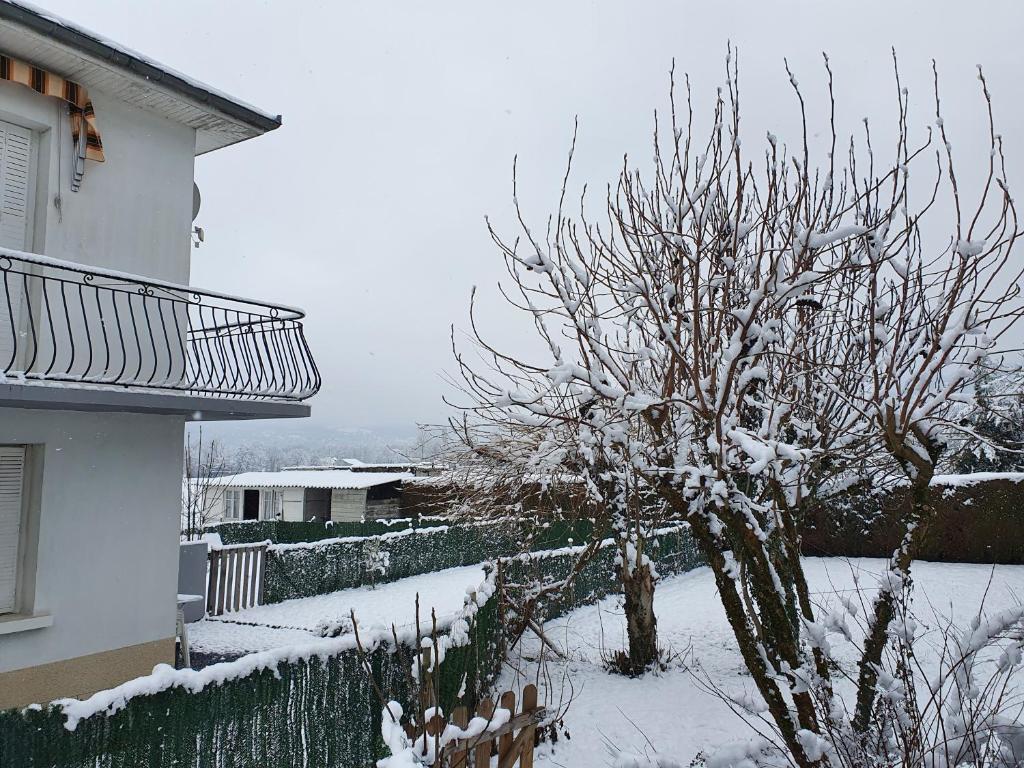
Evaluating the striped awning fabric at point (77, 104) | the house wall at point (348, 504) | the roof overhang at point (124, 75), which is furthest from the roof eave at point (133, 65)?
the house wall at point (348, 504)

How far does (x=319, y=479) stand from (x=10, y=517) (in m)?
28.7

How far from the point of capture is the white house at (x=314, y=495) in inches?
1308

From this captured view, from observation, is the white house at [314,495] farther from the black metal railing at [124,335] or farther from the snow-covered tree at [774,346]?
the snow-covered tree at [774,346]

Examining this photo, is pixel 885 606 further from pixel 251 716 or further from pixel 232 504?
pixel 232 504

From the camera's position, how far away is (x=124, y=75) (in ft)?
23.0

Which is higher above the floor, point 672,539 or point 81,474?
point 81,474

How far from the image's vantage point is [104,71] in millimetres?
6957

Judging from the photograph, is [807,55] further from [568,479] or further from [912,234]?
[568,479]

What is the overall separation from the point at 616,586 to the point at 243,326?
381 inches

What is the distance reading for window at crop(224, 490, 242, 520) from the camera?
131 ft

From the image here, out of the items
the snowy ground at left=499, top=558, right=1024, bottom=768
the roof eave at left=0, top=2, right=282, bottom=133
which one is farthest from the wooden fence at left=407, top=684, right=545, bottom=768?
the roof eave at left=0, top=2, right=282, bottom=133

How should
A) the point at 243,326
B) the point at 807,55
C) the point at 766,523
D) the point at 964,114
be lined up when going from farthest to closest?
the point at 243,326 < the point at 766,523 < the point at 964,114 < the point at 807,55

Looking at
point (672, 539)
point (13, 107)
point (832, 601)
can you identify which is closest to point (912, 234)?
point (13, 107)

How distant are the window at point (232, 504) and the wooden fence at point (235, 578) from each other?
2722 cm
